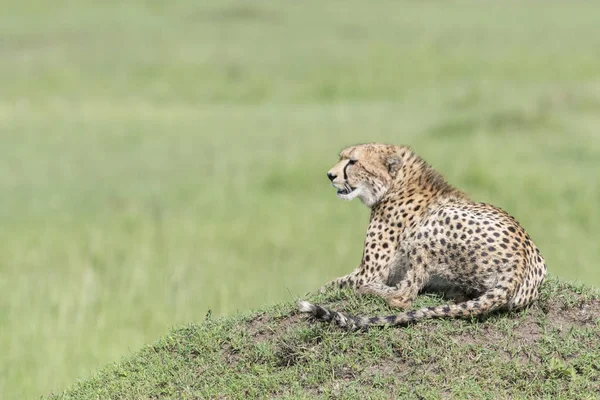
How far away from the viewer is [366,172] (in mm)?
5938

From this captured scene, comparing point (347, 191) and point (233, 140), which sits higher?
point (347, 191)

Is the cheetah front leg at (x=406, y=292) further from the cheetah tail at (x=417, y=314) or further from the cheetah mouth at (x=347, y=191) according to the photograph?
the cheetah mouth at (x=347, y=191)

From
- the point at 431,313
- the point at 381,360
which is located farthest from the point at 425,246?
the point at 381,360

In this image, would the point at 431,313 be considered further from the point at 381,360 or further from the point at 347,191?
the point at 347,191

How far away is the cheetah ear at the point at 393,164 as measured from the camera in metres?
5.98

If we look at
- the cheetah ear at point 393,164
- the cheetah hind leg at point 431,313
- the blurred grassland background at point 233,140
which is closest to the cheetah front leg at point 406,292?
the cheetah hind leg at point 431,313

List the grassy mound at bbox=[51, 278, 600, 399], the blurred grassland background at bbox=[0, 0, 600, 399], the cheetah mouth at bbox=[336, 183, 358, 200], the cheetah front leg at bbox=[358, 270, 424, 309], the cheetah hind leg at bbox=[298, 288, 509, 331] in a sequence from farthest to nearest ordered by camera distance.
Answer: the blurred grassland background at bbox=[0, 0, 600, 399], the cheetah mouth at bbox=[336, 183, 358, 200], the cheetah front leg at bbox=[358, 270, 424, 309], the cheetah hind leg at bbox=[298, 288, 509, 331], the grassy mound at bbox=[51, 278, 600, 399]

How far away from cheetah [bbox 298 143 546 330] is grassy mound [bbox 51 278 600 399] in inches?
3.9

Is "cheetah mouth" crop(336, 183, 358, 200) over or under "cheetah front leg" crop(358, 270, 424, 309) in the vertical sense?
over

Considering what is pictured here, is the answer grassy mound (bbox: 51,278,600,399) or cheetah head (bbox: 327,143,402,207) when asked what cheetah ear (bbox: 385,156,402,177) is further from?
grassy mound (bbox: 51,278,600,399)

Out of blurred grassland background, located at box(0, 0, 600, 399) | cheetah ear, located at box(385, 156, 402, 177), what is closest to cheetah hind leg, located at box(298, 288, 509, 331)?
blurred grassland background, located at box(0, 0, 600, 399)

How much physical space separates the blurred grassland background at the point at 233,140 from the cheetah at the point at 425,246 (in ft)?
1.88

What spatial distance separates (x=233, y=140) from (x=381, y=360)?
1416 centimetres

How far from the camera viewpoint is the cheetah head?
5891mm
